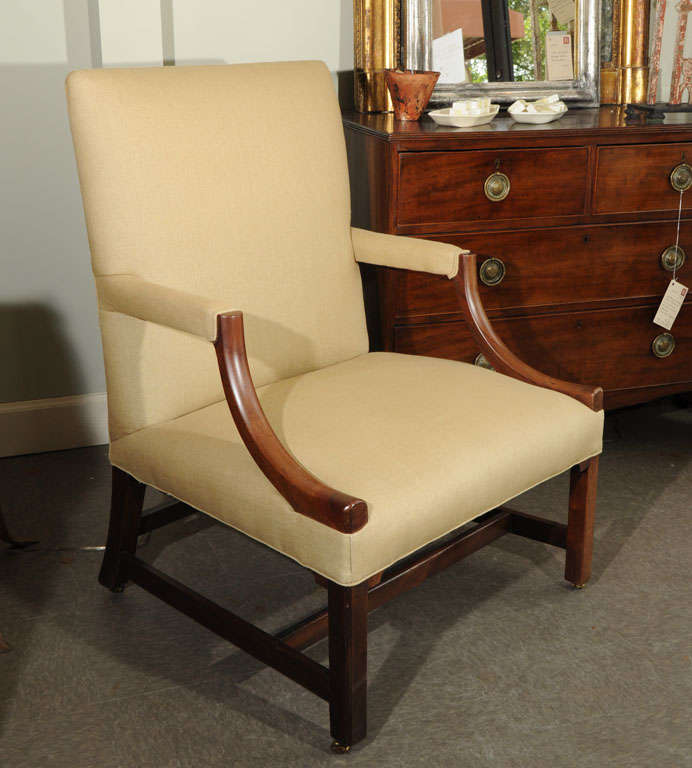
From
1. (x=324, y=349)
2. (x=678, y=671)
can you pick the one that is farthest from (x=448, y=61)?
(x=678, y=671)

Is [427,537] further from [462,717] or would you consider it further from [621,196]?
[621,196]

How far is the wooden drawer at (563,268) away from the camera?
2.28m

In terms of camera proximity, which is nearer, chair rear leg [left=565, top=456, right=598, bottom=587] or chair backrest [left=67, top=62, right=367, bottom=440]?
chair backrest [left=67, top=62, right=367, bottom=440]

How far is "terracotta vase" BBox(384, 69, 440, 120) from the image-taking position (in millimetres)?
2365

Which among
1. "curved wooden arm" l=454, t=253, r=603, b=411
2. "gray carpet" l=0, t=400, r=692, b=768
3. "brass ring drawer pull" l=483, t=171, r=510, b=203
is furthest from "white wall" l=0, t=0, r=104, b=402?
"curved wooden arm" l=454, t=253, r=603, b=411

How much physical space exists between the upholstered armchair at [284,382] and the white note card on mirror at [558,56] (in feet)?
3.09

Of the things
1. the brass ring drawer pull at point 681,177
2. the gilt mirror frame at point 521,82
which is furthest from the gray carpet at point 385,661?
the gilt mirror frame at point 521,82

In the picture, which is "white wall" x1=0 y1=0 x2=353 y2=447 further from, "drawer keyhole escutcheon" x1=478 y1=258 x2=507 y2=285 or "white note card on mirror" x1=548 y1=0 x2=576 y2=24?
"drawer keyhole escutcheon" x1=478 y1=258 x2=507 y2=285

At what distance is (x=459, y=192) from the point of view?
222 centimetres

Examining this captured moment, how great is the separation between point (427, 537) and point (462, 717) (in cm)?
38

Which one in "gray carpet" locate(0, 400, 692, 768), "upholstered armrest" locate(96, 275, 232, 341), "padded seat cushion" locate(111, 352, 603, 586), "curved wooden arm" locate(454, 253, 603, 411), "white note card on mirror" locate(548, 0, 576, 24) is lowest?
"gray carpet" locate(0, 400, 692, 768)

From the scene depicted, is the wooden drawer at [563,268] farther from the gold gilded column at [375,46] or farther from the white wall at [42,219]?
the white wall at [42,219]

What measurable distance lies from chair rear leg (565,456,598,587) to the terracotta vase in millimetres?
1028

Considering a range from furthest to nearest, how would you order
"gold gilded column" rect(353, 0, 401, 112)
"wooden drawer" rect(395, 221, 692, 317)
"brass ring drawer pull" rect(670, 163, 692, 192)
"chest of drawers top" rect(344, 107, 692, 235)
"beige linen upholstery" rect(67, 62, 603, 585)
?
"gold gilded column" rect(353, 0, 401, 112) < "brass ring drawer pull" rect(670, 163, 692, 192) < "wooden drawer" rect(395, 221, 692, 317) < "chest of drawers top" rect(344, 107, 692, 235) < "beige linen upholstery" rect(67, 62, 603, 585)
